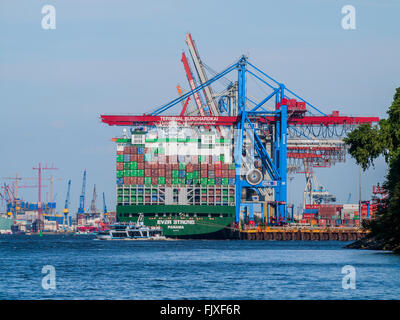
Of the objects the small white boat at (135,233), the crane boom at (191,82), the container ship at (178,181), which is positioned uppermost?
the crane boom at (191,82)

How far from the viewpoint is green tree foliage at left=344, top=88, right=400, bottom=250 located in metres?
74.0

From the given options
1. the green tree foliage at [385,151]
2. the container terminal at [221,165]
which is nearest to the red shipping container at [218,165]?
the container terminal at [221,165]

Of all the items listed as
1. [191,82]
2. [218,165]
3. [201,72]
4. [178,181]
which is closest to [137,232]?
[178,181]

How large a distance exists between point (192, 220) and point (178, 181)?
8.73 m

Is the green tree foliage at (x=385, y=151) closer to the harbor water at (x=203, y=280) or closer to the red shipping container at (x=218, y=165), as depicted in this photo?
the harbor water at (x=203, y=280)

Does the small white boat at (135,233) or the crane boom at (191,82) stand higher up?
the crane boom at (191,82)

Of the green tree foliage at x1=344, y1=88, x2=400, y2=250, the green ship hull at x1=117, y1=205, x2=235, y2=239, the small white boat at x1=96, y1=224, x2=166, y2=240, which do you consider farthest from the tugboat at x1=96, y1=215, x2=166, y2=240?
the green tree foliage at x1=344, y1=88, x2=400, y2=250

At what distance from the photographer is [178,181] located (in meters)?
146

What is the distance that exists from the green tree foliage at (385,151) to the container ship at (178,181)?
57.0 metres

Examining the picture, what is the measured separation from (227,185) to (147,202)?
14500 millimetres

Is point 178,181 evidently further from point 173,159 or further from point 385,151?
point 385,151

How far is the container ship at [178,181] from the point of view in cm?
14162
